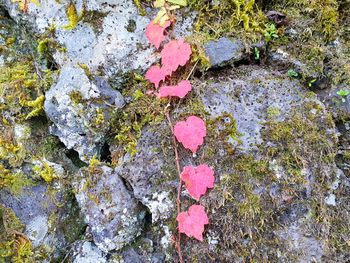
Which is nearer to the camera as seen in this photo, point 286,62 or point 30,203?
point 30,203

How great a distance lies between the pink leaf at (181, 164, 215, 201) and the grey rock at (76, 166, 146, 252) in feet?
1.72

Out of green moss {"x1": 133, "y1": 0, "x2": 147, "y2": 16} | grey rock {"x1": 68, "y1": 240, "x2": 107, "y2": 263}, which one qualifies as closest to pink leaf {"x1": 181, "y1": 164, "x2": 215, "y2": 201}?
grey rock {"x1": 68, "y1": 240, "x2": 107, "y2": 263}

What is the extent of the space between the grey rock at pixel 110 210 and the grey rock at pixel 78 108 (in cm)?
31

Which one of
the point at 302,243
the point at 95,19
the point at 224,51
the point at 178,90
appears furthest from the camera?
the point at 95,19

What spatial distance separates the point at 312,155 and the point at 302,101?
19.2 inches

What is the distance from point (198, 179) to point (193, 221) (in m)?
0.30

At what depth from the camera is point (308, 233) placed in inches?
70.4

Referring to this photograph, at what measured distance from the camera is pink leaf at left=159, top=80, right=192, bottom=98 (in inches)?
83.1

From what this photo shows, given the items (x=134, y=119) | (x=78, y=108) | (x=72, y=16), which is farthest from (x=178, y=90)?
(x=72, y=16)

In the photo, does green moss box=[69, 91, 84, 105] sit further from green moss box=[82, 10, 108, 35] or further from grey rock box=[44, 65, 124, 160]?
green moss box=[82, 10, 108, 35]

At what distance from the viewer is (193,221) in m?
1.83

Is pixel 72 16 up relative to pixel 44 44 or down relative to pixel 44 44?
up

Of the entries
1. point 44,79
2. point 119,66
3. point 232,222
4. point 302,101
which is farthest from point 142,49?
point 232,222

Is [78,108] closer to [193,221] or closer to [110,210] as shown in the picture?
[110,210]
